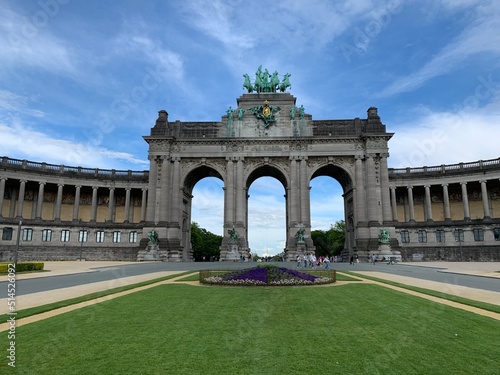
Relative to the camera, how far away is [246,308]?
14180 millimetres

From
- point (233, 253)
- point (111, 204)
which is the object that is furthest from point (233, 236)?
point (111, 204)

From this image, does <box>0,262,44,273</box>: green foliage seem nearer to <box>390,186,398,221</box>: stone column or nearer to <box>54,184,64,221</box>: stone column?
<box>54,184,64,221</box>: stone column

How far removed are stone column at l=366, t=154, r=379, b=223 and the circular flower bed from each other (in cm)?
4699

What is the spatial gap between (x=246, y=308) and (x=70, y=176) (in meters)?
74.7

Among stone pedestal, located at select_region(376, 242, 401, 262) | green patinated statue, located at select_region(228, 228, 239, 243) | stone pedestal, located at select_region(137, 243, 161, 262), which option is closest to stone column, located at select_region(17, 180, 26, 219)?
stone pedestal, located at select_region(137, 243, 161, 262)

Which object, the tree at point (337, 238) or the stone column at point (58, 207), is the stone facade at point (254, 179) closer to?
the stone column at point (58, 207)

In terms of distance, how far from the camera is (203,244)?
123750 millimetres

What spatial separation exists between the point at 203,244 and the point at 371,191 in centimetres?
6966

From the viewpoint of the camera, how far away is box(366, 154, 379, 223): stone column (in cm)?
6838

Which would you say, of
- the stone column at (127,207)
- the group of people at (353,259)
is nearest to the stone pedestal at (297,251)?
the group of people at (353,259)

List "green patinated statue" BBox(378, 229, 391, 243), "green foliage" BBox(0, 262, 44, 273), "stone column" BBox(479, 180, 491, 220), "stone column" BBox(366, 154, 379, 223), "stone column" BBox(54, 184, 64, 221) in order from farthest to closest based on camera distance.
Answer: "stone column" BBox(54, 184, 64, 221), "stone column" BBox(479, 180, 491, 220), "stone column" BBox(366, 154, 379, 223), "green patinated statue" BBox(378, 229, 391, 243), "green foliage" BBox(0, 262, 44, 273)

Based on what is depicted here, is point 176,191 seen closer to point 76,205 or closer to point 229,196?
point 229,196

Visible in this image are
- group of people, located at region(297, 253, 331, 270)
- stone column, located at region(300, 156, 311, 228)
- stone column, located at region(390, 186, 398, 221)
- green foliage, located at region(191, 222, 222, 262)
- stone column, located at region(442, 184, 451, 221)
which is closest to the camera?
group of people, located at region(297, 253, 331, 270)

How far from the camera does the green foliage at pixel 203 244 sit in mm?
116887
